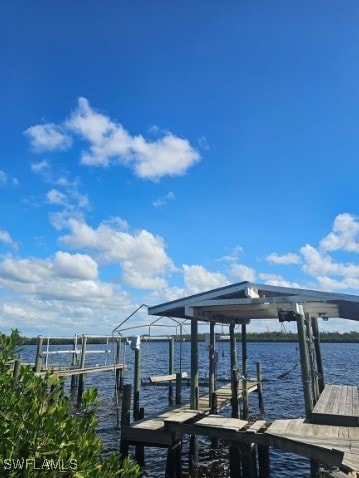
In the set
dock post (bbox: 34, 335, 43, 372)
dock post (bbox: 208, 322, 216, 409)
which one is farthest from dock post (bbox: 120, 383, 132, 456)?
dock post (bbox: 34, 335, 43, 372)

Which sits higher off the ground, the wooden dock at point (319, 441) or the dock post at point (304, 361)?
the dock post at point (304, 361)

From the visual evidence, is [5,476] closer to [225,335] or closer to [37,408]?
[37,408]

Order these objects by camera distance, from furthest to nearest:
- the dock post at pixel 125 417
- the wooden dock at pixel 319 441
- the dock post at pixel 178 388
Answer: the dock post at pixel 178 388, the dock post at pixel 125 417, the wooden dock at pixel 319 441

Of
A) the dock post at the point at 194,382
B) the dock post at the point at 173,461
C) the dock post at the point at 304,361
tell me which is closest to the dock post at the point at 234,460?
the dock post at the point at 173,461

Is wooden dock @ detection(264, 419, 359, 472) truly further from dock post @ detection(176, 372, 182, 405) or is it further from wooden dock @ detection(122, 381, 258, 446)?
dock post @ detection(176, 372, 182, 405)

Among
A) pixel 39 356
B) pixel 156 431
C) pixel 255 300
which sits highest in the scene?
pixel 255 300

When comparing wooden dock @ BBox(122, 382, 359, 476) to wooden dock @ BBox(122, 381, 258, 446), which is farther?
wooden dock @ BBox(122, 381, 258, 446)

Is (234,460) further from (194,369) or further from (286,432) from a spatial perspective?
(194,369)

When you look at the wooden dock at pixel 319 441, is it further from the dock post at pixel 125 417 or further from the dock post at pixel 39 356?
the dock post at pixel 39 356

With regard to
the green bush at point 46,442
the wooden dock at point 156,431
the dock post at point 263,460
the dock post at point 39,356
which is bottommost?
the dock post at point 263,460

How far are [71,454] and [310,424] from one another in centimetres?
742

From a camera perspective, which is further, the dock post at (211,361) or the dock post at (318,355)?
the dock post at (318,355)

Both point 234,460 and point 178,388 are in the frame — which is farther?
point 178,388

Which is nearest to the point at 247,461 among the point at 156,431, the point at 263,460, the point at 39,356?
the point at 263,460
